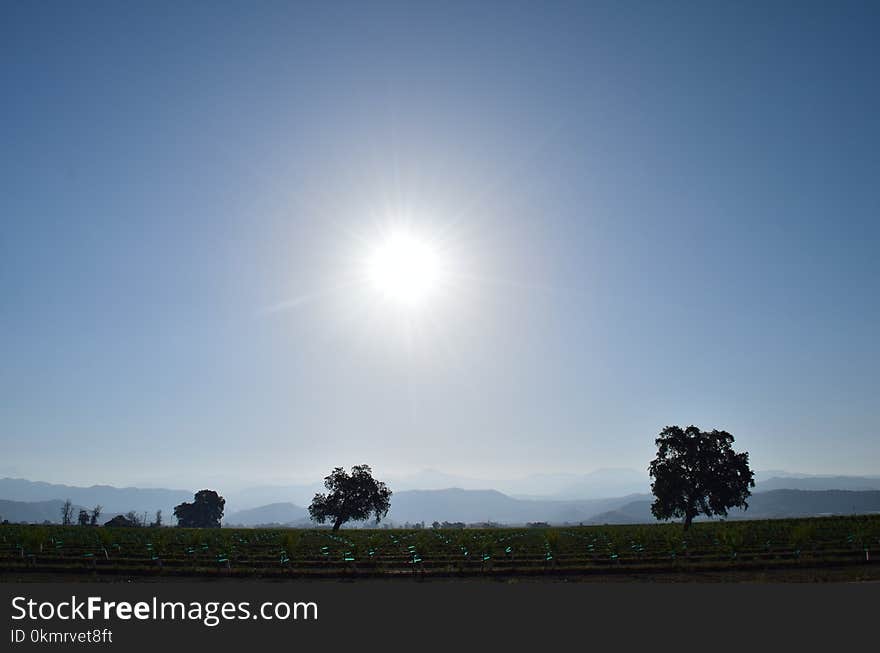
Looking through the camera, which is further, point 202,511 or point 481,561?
point 202,511

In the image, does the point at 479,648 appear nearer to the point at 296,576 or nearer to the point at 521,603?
the point at 521,603

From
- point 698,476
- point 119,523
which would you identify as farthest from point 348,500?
point 119,523

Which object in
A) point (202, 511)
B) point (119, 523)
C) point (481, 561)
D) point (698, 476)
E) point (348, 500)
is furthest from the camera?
point (202, 511)

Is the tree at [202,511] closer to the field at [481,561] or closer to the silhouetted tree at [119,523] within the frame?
the silhouetted tree at [119,523]

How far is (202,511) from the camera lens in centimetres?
15450

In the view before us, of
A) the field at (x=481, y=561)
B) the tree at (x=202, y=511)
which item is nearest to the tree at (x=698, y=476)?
the field at (x=481, y=561)

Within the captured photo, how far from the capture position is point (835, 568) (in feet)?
87.5

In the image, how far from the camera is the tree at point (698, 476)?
68.6 meters

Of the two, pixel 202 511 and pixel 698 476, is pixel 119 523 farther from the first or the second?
pixel 698 476

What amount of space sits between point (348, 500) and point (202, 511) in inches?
3835

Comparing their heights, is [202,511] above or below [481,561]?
below

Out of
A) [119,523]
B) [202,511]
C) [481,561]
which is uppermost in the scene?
[481,561]

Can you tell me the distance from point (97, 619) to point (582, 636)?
14.6 metres

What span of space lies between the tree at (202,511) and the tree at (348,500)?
285 feet
